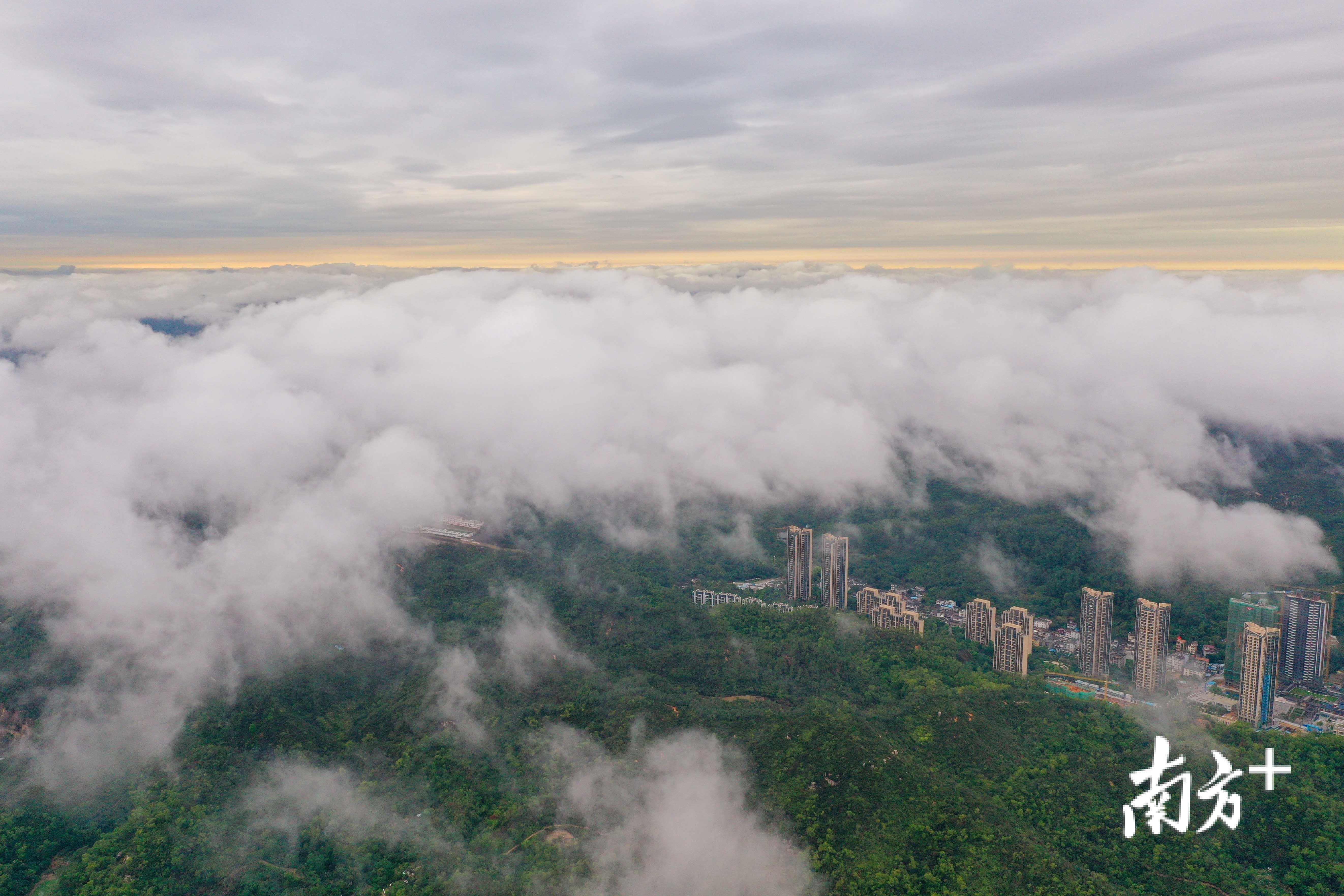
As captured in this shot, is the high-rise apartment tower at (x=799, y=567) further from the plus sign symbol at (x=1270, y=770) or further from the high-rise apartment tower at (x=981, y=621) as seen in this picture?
the plus sign symbol at (x=1270, y=770)

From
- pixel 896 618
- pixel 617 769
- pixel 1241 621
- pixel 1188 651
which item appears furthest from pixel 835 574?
pixel 617 769

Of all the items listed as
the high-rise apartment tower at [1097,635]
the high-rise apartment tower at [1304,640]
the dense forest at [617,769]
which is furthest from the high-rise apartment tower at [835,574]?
the high-rise apartment tower at [1304,640]

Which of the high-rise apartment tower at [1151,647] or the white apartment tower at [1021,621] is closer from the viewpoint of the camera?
the high-rise apartment tower at [1151,647]

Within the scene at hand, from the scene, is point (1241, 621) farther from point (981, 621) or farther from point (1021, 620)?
point (981, 621)

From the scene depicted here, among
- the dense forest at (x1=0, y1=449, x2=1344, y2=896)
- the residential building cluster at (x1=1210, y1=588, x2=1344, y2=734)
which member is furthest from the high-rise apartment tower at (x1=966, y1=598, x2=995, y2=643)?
the residential building cluster at (x1=1210, y1=588, x2=1344, y2=734)

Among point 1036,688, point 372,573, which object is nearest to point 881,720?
point 1036,688

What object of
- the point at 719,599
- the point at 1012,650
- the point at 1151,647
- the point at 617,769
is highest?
the point at 617,769
